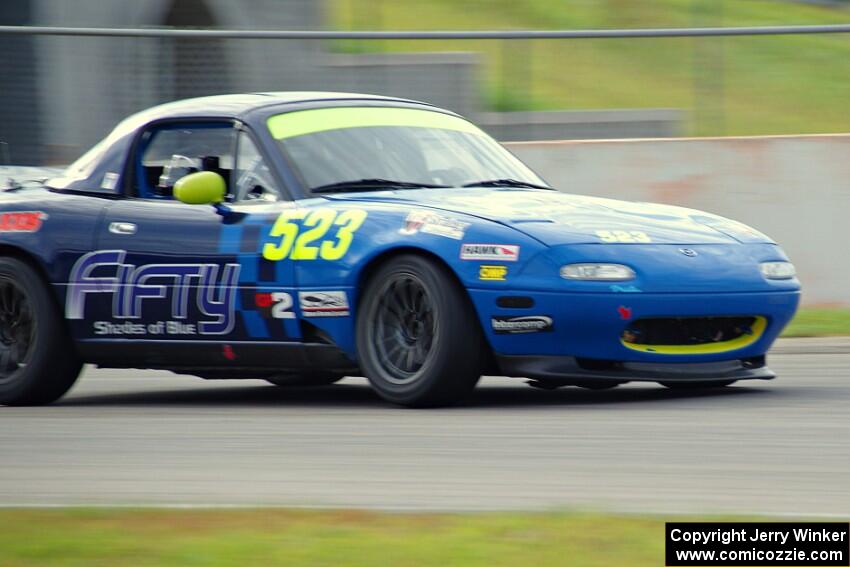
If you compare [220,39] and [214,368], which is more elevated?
[220,39]

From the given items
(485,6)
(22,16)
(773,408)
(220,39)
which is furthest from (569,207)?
(22,16)

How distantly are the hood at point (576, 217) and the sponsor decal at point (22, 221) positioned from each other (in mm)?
1649

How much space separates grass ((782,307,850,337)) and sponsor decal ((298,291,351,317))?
423cm

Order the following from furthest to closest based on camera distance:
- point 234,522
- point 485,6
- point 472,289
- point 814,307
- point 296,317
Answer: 1. point 485,6
2. point 814,307
3. point 296,317
4. point 472,289
5. point 234,522

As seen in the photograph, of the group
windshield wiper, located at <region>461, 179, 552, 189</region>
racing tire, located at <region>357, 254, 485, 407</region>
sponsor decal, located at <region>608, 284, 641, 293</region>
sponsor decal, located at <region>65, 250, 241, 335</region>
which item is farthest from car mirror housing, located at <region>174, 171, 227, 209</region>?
sponsor decal, located at <region>608, 284, 641, 293</region>

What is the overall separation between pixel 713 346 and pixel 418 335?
1.25 meters

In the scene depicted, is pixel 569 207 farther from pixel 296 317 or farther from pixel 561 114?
pixel 561 114

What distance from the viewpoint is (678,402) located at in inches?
293

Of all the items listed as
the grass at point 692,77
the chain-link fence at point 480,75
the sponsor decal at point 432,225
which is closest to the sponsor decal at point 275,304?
the sponsor decal at point 432,225

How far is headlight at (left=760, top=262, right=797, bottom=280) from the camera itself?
7586mm

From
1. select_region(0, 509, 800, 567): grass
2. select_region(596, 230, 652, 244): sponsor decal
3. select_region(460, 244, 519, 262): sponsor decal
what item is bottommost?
select_region(0, 509, 800, 567): grass

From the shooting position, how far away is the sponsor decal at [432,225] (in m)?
7.15

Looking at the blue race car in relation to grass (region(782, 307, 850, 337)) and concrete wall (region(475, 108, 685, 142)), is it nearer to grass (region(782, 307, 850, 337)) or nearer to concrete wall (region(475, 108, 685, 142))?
grass (region(782, 307, 850, 337))

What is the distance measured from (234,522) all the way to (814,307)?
7.84 meters
